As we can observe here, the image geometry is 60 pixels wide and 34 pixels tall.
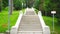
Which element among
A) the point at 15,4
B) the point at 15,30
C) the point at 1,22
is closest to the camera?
the point at 15,30

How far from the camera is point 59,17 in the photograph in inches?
1027

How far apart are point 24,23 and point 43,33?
5426 mm

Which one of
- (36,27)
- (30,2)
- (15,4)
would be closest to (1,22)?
(36,27)

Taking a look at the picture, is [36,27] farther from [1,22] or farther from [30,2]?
[30,2]

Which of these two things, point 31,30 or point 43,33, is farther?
point 31,30

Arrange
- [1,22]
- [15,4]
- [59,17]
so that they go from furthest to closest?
[15,4], [1,22], [59,17]

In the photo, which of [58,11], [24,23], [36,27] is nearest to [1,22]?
[24,23]

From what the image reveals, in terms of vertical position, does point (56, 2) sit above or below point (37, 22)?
above

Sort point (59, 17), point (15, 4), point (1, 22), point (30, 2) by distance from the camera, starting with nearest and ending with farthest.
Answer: point (59, 17) → point (1, 22) → point (15, 4) → point (30, 2)

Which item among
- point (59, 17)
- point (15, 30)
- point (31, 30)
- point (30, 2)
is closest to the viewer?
point (15, 30)

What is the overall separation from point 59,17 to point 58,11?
788mm

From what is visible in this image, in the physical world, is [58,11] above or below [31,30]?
above

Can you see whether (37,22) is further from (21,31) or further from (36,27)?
(21,31)

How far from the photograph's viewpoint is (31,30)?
23.9m
